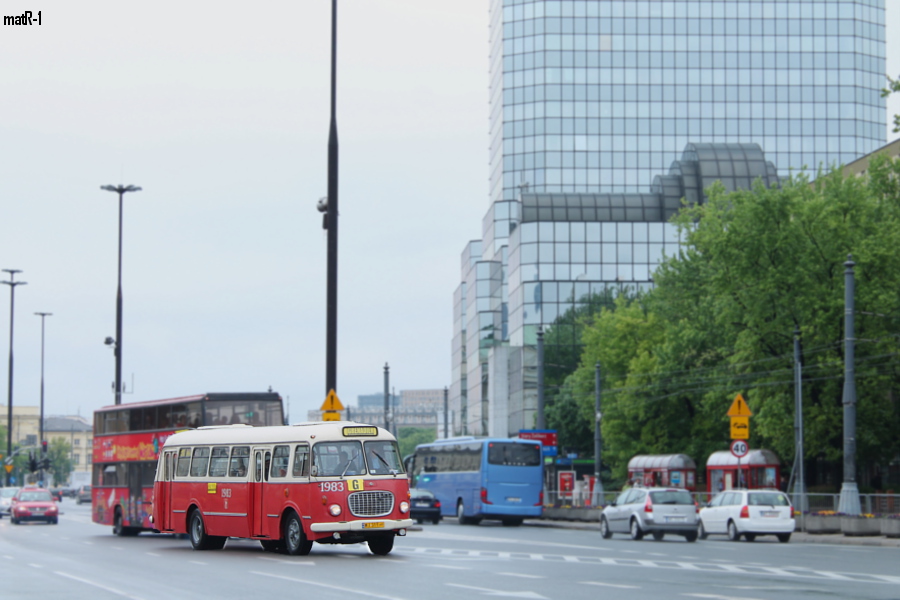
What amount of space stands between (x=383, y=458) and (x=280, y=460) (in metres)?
0.72

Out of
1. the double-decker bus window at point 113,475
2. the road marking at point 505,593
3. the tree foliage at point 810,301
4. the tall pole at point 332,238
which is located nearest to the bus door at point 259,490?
the double-decker bus window at point 113,475

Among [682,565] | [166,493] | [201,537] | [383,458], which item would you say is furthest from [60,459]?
[201,537]

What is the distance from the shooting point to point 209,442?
211 inches

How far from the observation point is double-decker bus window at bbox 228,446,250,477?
520cm

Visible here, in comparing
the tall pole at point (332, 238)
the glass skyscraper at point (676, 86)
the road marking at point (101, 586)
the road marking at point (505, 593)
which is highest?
the glass skyscraper at point (676, 86)

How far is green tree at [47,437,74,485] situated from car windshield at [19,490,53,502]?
114 metres

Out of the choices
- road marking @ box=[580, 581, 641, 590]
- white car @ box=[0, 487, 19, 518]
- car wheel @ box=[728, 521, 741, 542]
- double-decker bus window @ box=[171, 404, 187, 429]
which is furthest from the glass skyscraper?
double-decker bus window @ box=[171, 404, 187, 429]

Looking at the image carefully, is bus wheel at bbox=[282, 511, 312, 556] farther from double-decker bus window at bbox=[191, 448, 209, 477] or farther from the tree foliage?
the tree foliage

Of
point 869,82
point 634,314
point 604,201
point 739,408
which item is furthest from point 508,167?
point 739,408

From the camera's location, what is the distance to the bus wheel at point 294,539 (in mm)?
5180

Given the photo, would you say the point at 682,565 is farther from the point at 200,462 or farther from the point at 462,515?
the point at 462,515

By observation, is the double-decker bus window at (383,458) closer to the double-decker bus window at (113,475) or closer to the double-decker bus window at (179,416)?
the double-decker bus window at (179,416)

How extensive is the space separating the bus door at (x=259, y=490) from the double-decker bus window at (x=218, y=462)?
12 cm

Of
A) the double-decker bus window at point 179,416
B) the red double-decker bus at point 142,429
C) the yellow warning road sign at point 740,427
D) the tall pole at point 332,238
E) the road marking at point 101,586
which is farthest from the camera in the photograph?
the yellow warning road sign at point 740,427
